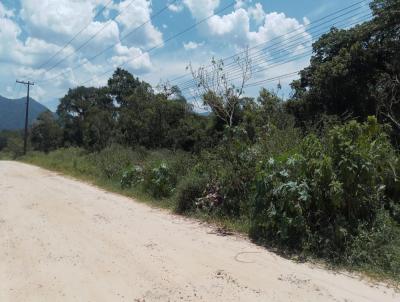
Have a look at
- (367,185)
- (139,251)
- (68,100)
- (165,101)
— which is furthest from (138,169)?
(68,100)

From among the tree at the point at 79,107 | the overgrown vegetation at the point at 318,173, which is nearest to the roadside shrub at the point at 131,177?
the overgrown vegetation at the point at 318,173

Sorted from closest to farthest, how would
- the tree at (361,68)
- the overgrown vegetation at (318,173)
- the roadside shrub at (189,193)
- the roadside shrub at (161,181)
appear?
the overgrown vegetation at (318,173), the roadside shrub at (189,193), the roadside shrub at (161,181), the tree at (361,68)

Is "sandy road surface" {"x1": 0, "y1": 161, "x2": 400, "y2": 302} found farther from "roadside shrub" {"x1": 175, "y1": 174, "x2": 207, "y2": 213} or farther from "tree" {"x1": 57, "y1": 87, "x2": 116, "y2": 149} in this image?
"tree" {"x1": 57, "y1": 87, "x2": 116, "y2": 149}

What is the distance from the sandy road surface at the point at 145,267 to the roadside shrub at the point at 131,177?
19.2ft

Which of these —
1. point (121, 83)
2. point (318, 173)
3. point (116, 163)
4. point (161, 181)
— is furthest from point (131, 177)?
point (121, 83)

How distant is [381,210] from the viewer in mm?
7395

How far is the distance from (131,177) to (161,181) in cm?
297

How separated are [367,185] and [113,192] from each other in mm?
10397

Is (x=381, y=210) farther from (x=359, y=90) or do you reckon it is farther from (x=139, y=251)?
(x=359, y=90)

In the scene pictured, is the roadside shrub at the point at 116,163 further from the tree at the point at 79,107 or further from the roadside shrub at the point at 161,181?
the tree at the point at 79,107

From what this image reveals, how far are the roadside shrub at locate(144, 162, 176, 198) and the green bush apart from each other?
6097 millimetres

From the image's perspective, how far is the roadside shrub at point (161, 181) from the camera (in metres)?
13.8

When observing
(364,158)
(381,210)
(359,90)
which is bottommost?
(381,210)

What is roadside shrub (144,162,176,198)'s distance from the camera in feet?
45.1
